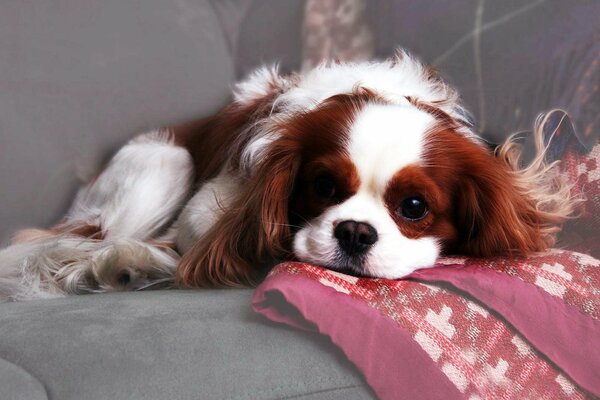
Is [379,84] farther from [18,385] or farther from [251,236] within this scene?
[18,385]

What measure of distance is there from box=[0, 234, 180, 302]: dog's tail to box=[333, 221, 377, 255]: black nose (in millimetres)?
430

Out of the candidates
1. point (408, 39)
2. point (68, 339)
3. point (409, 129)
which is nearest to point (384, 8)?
point (408, 39)

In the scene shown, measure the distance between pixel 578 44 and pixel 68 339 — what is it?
4.06ft

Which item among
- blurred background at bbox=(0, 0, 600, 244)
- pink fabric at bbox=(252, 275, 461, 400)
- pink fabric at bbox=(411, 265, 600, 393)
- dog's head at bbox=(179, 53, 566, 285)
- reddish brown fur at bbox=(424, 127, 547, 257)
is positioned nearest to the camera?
pink fabric at bbox=(252, 275, 461, 400)

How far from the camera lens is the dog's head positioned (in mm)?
1304

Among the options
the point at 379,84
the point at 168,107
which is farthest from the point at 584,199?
the point at 168,107

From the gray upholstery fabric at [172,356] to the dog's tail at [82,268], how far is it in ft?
1.29

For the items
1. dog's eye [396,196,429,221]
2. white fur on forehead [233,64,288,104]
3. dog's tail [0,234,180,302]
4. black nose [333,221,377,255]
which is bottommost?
dog's tail [0,234,180,302]

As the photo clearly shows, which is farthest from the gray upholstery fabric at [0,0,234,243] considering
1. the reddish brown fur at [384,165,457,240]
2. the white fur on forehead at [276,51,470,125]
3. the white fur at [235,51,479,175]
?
the reddish brown fur at [384,165,457,240]

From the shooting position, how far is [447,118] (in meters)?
1.53

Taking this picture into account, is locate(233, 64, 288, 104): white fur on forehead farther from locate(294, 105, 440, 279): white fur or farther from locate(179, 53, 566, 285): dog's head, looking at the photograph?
locate(294, 105, 440, 279): white fur

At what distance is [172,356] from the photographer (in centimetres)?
101

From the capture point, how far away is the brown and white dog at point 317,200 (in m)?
1.33

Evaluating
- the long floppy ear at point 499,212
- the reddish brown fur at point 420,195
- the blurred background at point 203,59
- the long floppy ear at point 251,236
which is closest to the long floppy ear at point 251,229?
the long floppy ear at point 251,236
